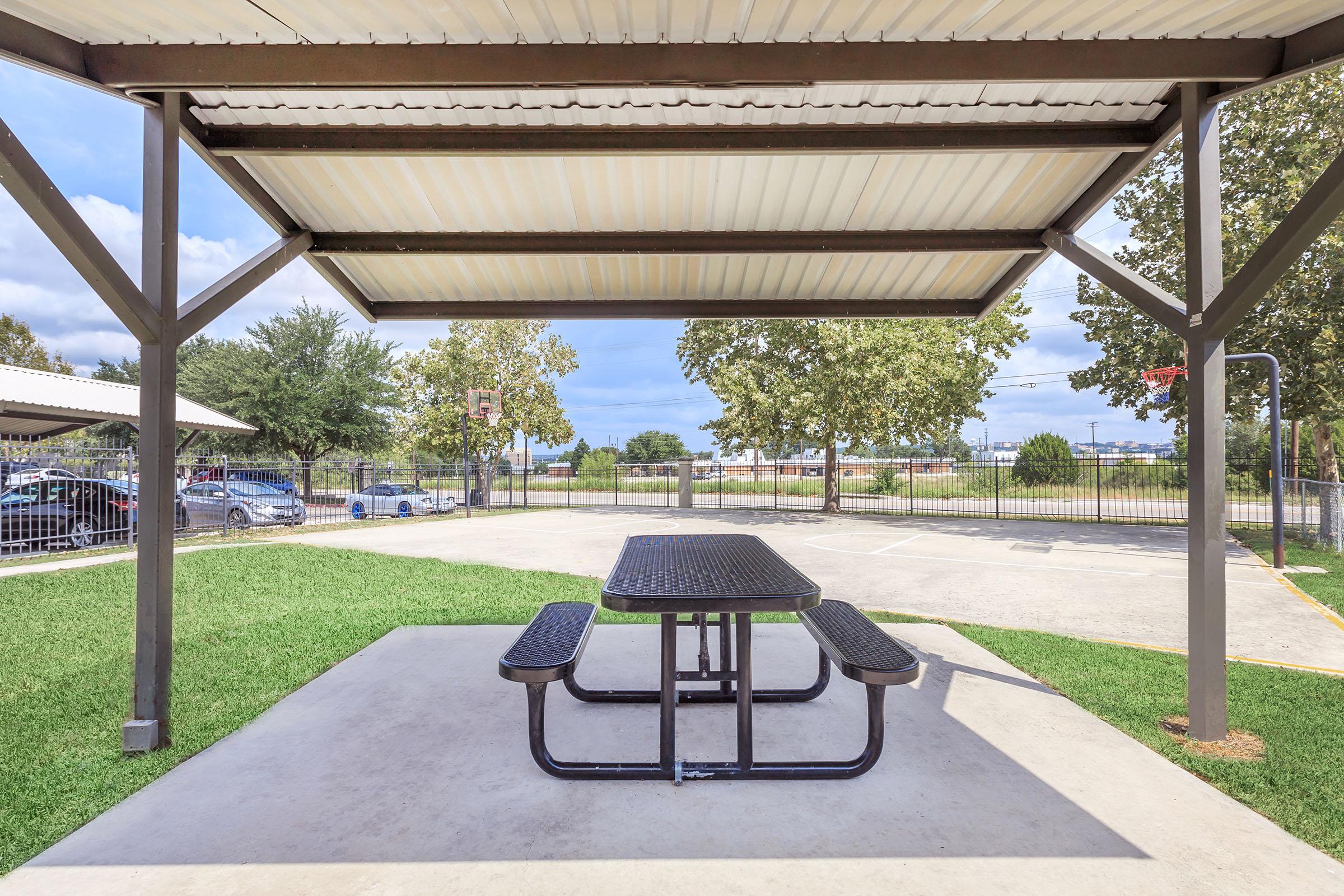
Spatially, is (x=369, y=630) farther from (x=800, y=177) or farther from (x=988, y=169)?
(x=988, y=169)

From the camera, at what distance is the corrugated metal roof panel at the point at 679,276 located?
561 cm

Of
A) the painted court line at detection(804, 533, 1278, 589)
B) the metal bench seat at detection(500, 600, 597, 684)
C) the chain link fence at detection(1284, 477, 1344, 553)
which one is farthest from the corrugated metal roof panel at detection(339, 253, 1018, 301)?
the chain link fence at detection(1284, 477, 1344, 553)

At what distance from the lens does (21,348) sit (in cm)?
2923

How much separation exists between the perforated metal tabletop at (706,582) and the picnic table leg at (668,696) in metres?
0.24

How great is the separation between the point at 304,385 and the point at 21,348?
14.3 metres

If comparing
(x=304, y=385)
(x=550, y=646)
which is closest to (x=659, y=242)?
(x=550, y=646)

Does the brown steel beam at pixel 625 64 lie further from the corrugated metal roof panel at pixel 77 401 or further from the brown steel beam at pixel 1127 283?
the corrugated metal roof panel at pixel 77 401

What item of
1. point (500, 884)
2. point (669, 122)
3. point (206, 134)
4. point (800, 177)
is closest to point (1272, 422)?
point (800, 177)

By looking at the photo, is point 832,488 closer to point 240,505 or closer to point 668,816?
point 240,505

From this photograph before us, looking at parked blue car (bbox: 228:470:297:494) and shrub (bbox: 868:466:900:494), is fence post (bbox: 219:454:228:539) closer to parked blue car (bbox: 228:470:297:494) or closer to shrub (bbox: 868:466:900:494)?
parked blue car (bbox: 228:470:297:494)

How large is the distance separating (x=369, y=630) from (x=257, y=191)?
12.2 feet

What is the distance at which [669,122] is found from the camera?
12.6 feet

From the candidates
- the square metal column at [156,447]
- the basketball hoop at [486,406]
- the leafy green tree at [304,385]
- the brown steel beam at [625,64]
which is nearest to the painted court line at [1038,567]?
the brown steel beam at [625,64]

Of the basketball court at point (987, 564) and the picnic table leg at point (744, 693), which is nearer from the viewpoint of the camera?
the picnic table leg at point (744, 693)
